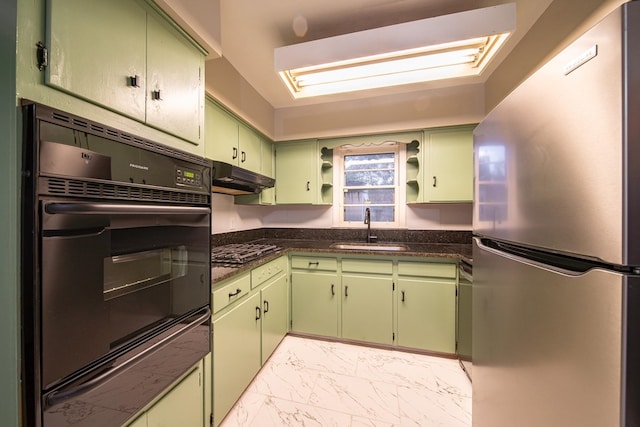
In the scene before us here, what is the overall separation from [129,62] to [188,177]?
1.53 ft

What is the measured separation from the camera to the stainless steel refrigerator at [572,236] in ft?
1.46

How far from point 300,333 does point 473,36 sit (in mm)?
2642

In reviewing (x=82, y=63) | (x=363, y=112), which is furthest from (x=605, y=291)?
(x=363, y=112)

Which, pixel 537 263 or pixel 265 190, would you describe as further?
pixel 265 190

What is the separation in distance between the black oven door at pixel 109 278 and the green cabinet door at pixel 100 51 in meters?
0.36

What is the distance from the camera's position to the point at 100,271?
754 mm

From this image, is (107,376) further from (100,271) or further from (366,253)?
(366,253)

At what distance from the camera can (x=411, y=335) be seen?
2.15 metres

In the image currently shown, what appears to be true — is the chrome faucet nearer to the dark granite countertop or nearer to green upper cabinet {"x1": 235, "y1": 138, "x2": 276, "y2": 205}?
the dark granite countertop

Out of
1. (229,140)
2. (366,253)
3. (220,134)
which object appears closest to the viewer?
(220,134)

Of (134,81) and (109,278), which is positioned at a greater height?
(134,81)

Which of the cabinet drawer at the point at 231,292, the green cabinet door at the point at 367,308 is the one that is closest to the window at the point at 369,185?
the green cabinet door at the point at 367,308

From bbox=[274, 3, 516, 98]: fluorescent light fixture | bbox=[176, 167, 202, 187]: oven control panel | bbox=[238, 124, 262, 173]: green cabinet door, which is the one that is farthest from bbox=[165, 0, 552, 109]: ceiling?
bbox=[176, 167, 202, 187]: oven control panel

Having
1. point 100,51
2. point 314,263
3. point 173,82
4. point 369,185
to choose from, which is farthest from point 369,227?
point 100,51
